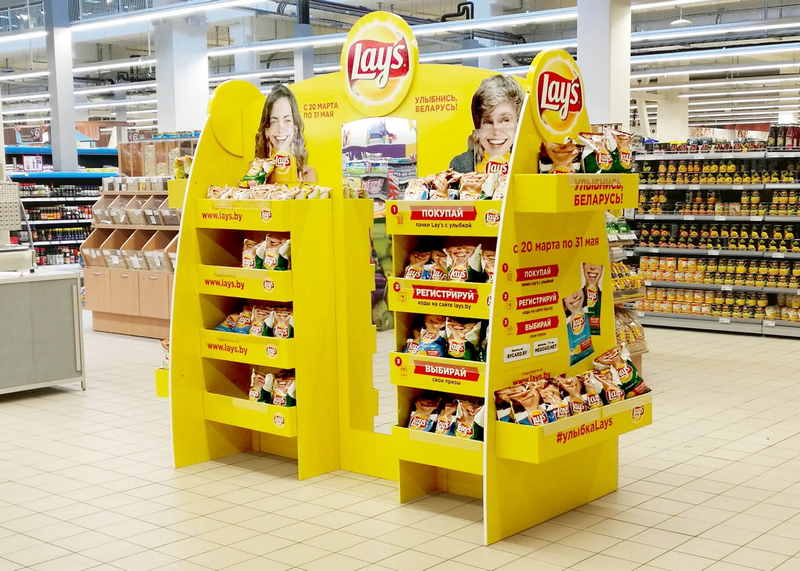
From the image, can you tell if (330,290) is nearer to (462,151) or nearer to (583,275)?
(462,151)

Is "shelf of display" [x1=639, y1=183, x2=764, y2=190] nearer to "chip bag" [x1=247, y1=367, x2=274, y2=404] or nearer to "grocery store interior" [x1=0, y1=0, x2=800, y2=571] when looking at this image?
"grocery store interior" [x1=0, y1=0, x2=800, y2=571]

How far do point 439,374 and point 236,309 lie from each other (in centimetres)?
184

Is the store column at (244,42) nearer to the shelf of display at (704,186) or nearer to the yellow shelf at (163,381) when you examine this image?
the shelf of display at (704,186)

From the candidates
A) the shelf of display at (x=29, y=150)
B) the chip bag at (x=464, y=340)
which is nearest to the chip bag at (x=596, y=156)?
the chip bag at (x=464, y=340)

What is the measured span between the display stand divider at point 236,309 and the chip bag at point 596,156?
1.64m

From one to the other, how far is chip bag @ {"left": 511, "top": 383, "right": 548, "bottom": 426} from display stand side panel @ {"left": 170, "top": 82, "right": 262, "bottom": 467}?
2.31 m

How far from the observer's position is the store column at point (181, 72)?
15.7 meters

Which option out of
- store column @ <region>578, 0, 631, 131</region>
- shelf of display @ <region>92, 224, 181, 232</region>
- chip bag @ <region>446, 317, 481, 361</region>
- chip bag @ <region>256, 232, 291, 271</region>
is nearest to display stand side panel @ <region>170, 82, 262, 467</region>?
chip bag @ <region>256, 232, 291, 271</region>

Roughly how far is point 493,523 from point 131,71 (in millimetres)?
24425

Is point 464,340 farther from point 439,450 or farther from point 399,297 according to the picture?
point 439,450

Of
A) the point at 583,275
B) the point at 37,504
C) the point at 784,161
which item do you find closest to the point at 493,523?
the point at 583,275

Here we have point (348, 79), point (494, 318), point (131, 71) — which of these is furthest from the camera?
point (131, 71)

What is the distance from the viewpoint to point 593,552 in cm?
392

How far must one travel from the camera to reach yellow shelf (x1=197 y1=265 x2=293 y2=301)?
4898 mm
